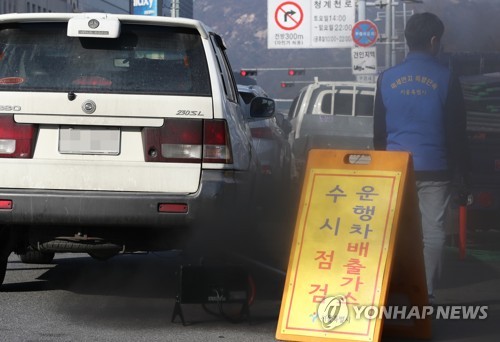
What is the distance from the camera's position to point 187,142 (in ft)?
25.0

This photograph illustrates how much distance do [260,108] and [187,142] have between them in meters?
1.94

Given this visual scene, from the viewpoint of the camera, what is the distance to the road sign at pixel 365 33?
123ft

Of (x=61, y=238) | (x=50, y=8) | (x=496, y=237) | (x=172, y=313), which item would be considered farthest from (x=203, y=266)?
(x=50, y=8)

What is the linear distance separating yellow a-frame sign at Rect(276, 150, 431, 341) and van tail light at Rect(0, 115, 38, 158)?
1780 mm

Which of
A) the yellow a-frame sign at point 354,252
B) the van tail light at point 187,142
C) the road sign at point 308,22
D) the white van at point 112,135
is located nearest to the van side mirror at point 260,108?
the white van at point 112,135

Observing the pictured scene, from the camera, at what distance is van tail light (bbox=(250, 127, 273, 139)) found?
16.8 m

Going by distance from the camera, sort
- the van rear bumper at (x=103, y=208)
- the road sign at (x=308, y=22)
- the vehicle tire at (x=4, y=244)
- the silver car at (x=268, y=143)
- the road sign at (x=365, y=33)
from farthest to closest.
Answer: the road sign at (x=308, y=22) < the road sign at (x=365, y=33) < the silver car at (x=268, y=143) < the vehicle tire at (x=4, y=244) < the van rear bumper at (x=103, y=208)

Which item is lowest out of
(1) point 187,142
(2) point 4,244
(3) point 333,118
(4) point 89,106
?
(3) point 333,118

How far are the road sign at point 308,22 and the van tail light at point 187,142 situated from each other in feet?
124

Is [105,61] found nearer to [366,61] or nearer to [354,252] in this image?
[354,252]

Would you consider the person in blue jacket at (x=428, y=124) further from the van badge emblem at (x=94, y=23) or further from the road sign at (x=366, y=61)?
the road sign at (x=366, y=61)

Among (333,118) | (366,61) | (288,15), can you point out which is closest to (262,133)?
(333,118)

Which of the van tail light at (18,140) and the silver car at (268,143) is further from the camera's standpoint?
the silver car at (268,143)

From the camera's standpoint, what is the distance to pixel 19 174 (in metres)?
7.60
